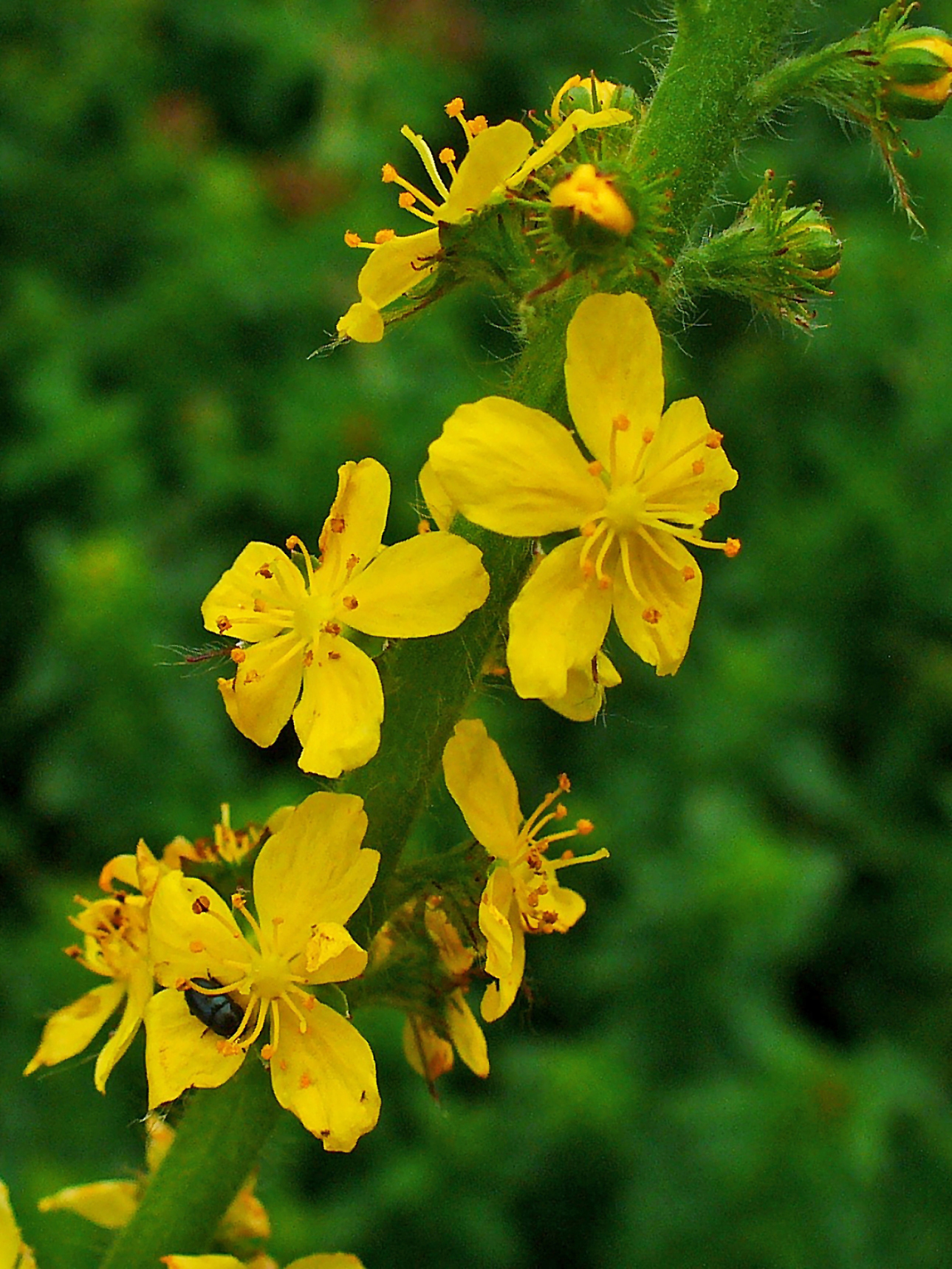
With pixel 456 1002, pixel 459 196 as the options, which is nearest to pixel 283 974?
pixel 456 1002

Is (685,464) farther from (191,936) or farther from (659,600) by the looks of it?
(191,936)

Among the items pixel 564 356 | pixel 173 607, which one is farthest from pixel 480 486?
pixel 173 607

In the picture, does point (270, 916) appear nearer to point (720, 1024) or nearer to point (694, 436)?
point (694, 436)

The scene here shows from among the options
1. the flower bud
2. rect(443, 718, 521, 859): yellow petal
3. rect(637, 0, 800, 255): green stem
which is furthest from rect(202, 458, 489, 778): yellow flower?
the flower bud

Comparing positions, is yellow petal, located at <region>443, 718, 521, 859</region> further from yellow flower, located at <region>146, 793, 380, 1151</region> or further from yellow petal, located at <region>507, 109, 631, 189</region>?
yellow petal, located at <region>507, 109, 631, 189</region>

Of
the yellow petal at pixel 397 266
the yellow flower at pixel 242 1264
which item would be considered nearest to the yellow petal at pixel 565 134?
the yellow petal at pixel 397 266

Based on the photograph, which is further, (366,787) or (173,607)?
(173,607)
